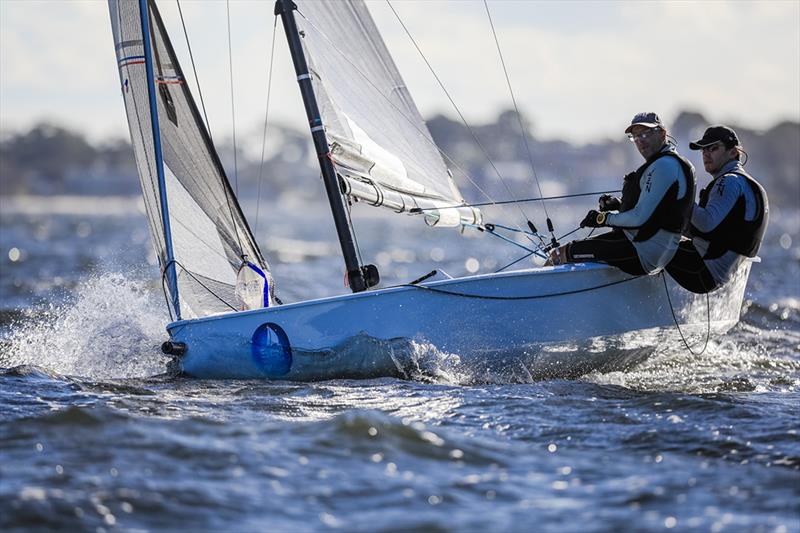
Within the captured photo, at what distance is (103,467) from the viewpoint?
13.0ft

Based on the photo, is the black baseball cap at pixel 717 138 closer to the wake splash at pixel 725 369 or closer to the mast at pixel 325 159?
the wake splash at pixel 725 369

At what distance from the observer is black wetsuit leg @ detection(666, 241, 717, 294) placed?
6117 millimetres

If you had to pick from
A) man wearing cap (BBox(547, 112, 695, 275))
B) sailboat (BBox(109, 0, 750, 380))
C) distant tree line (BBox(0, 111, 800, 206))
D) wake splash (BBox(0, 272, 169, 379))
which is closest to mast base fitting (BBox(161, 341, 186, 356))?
sailboat (BBox(109, 0, 750, 380))

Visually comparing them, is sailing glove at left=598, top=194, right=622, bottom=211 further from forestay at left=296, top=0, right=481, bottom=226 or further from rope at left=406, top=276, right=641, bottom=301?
forestay at left=296, top=0, right=481, bottom=226

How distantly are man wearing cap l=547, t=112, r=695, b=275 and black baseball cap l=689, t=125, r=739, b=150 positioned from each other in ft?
0.99

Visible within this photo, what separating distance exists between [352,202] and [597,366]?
1676 mm

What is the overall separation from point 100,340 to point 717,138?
146 inches

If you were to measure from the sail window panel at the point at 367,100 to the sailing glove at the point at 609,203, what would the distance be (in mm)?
1156

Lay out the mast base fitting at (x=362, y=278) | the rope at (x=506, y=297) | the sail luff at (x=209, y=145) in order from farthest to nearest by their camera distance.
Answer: the sail luff at (x=209, y=145) < the mast base fitting at (x=362, y=278) < the rope at (x=506, y=297)

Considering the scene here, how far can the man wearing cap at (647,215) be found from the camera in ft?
19.1

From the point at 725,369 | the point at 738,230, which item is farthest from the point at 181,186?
the point at 725,369

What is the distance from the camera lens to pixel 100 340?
21.7 feet

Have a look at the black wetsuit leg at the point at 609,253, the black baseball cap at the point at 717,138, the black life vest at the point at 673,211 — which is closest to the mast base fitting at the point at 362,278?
the black wetsuit leg at the point at 609,253

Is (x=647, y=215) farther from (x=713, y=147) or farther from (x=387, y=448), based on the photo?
(x=387, y=448)
